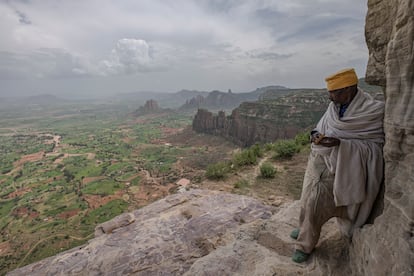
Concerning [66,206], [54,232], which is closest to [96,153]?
[66,206]

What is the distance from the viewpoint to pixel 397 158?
2000mm

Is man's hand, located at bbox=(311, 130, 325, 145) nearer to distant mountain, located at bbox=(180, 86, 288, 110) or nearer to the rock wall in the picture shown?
the rock wall

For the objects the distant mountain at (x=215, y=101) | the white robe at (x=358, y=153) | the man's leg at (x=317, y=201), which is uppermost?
the white robe at (x=358, y=153)

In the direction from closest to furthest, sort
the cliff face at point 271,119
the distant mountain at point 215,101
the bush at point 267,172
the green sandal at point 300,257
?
the green sandal at point 300,257
the bush at point 267,172
the cliff face at point 271,119
the distant mountain at point 215,101

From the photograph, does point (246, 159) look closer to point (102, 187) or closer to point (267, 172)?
point (267, 172)

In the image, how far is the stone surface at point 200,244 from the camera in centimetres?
320

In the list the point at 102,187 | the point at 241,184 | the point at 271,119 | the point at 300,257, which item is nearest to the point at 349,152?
the point at 300,257

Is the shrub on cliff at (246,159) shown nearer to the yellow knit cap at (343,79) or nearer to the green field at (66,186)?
the yellow knit cap at (343,79)

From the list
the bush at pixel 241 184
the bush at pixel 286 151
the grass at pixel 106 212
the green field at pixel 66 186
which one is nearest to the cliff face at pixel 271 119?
the green field at pixel 66 186

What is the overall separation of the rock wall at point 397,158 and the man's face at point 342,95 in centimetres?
41

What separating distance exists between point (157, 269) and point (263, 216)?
9.09 feet

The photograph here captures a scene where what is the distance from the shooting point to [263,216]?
5688 mm

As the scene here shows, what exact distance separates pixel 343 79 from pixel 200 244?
4190mm

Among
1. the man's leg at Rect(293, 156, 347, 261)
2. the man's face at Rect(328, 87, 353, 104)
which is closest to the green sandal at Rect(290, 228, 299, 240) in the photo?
the man's leg at Rect(293, 156, 347, 261)
